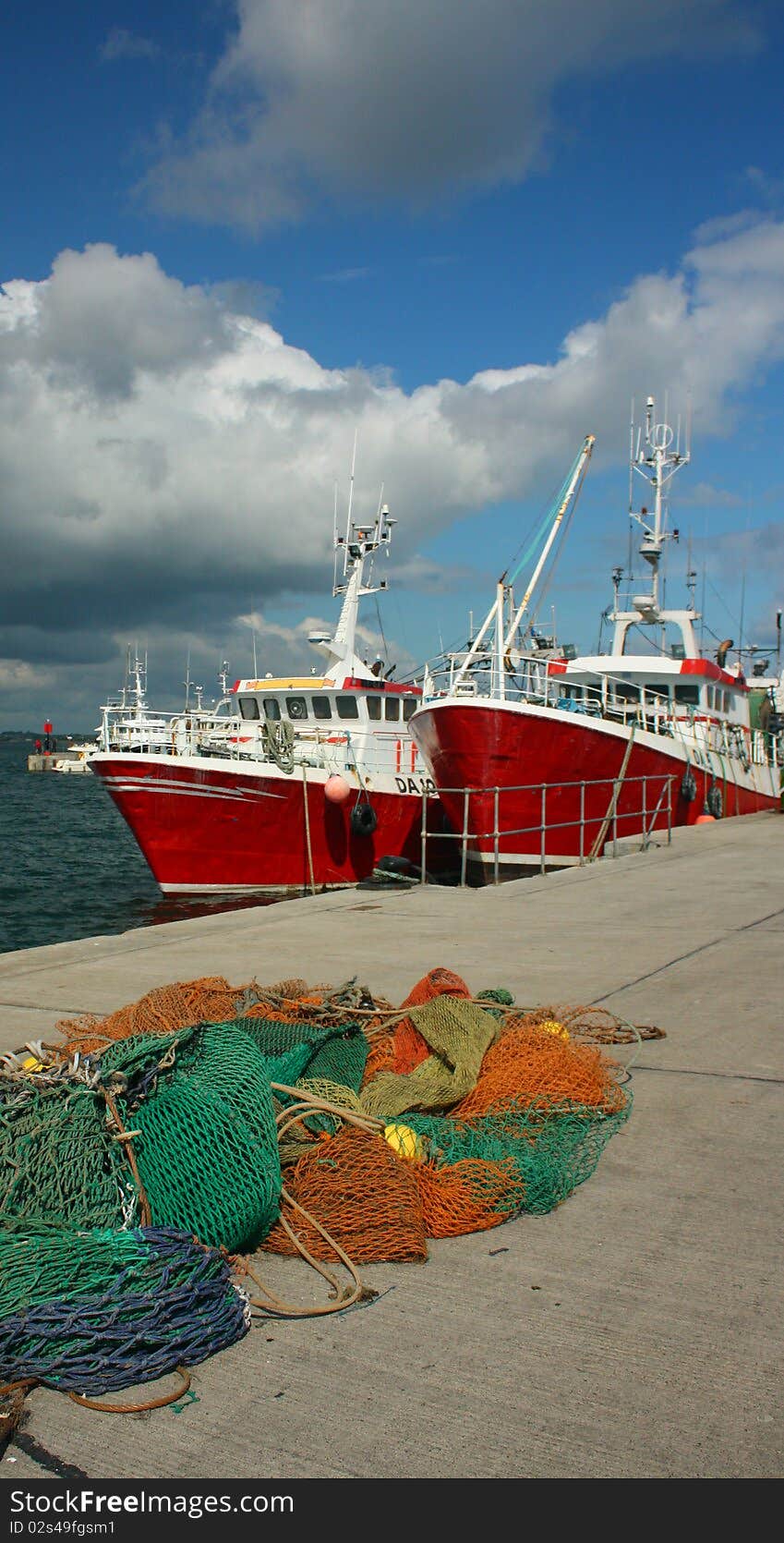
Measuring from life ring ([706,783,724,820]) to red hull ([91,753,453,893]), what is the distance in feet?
21.3

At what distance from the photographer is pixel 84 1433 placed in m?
2.46

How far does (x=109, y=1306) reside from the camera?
2693 mm

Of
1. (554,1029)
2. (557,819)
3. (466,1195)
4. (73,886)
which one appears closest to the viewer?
(466,1195)

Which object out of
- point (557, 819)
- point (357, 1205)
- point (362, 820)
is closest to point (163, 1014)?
point (357, 1205)

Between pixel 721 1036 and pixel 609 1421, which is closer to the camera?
pixel 609 1421

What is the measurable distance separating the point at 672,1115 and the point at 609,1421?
2.17 m

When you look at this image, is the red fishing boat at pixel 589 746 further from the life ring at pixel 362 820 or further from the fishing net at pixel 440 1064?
the fishing net at pixel 440 1064

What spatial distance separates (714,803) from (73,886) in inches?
531

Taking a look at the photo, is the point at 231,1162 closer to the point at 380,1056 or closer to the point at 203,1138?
the point at 203,1138

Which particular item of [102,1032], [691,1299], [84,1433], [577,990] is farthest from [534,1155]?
[577,990]

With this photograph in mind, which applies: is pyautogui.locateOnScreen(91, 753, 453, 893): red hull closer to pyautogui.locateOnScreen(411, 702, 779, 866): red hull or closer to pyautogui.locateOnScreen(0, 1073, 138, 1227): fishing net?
pyautogui.locateOnScreen(411, 702, 779, 866): red hull

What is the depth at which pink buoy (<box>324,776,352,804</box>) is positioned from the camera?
65.9 feet

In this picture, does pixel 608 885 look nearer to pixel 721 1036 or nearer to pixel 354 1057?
pixel 721 1036

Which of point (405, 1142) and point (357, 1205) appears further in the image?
point (405, 1142)
